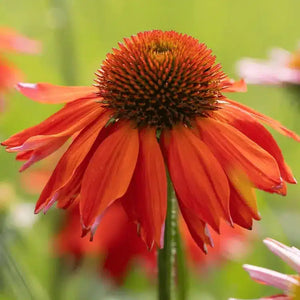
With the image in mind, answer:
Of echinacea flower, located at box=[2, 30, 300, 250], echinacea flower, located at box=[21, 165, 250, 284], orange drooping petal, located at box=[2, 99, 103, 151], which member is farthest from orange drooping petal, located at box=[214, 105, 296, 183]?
echinacea flower, located at box=[21, 165, 250, 284]

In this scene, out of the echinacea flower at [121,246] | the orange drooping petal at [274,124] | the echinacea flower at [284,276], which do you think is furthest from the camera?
the echinacea flower at [121,246]

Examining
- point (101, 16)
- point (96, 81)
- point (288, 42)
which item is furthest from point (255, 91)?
point (96, 81)

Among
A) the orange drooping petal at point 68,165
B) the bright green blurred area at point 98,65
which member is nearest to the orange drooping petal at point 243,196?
the orange drooping petal at point 68,165

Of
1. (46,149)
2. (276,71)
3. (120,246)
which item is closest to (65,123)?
(46,149)

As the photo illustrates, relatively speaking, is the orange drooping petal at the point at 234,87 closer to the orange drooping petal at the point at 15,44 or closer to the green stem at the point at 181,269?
the green stem at the point at 181,269

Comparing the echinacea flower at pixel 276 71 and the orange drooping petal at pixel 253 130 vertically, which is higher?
the orange drooping petal at pixel 253 130

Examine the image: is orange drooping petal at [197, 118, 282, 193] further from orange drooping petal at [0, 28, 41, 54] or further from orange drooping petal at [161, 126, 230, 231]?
orange drooping petal at [0, 28, 41, 54]
